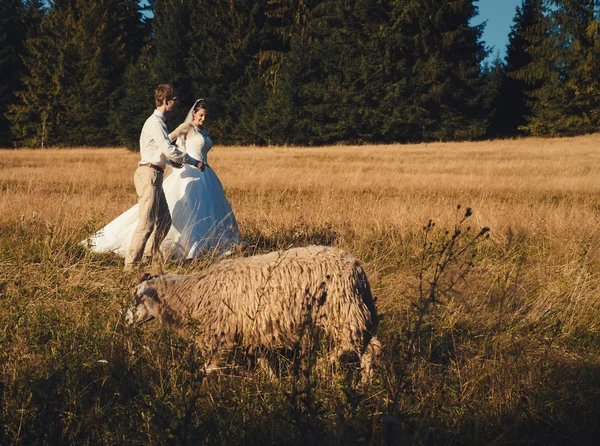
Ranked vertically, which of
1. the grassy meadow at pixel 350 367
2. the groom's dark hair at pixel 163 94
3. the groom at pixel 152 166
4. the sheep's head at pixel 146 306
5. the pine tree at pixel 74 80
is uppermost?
the pine tree at pixel 74 80

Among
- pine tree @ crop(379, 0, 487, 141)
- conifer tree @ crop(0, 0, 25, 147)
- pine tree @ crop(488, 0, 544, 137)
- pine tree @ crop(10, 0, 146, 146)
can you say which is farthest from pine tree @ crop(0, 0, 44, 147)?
pine tree @ crop(488, 0, 544, 137)

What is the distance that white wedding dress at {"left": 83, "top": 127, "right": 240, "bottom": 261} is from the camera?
669 cm

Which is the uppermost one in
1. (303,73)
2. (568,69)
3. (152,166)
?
(568,69)

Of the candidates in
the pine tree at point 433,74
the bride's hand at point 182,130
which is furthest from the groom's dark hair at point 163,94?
the pine tree at point 433,74

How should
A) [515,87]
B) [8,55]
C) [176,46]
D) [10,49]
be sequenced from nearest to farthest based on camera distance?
[176,46] → [8,55] → [10,49] → [515,87]

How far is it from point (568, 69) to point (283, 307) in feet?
144

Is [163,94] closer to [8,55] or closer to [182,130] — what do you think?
[182,130]

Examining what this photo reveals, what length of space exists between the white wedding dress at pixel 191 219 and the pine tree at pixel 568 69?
126 ft

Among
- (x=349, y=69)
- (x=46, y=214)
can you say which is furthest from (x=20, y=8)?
(x=46, y=214)

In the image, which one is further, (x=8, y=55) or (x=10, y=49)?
(x=10, y=49)

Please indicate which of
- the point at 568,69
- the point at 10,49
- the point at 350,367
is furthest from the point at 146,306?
the point at 10,49

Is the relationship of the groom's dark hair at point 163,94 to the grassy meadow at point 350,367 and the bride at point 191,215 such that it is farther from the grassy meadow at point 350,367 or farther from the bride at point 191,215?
the grassy meadow at point 350,367

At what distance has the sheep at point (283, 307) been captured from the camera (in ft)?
10.7

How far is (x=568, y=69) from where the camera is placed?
40.9 metres
